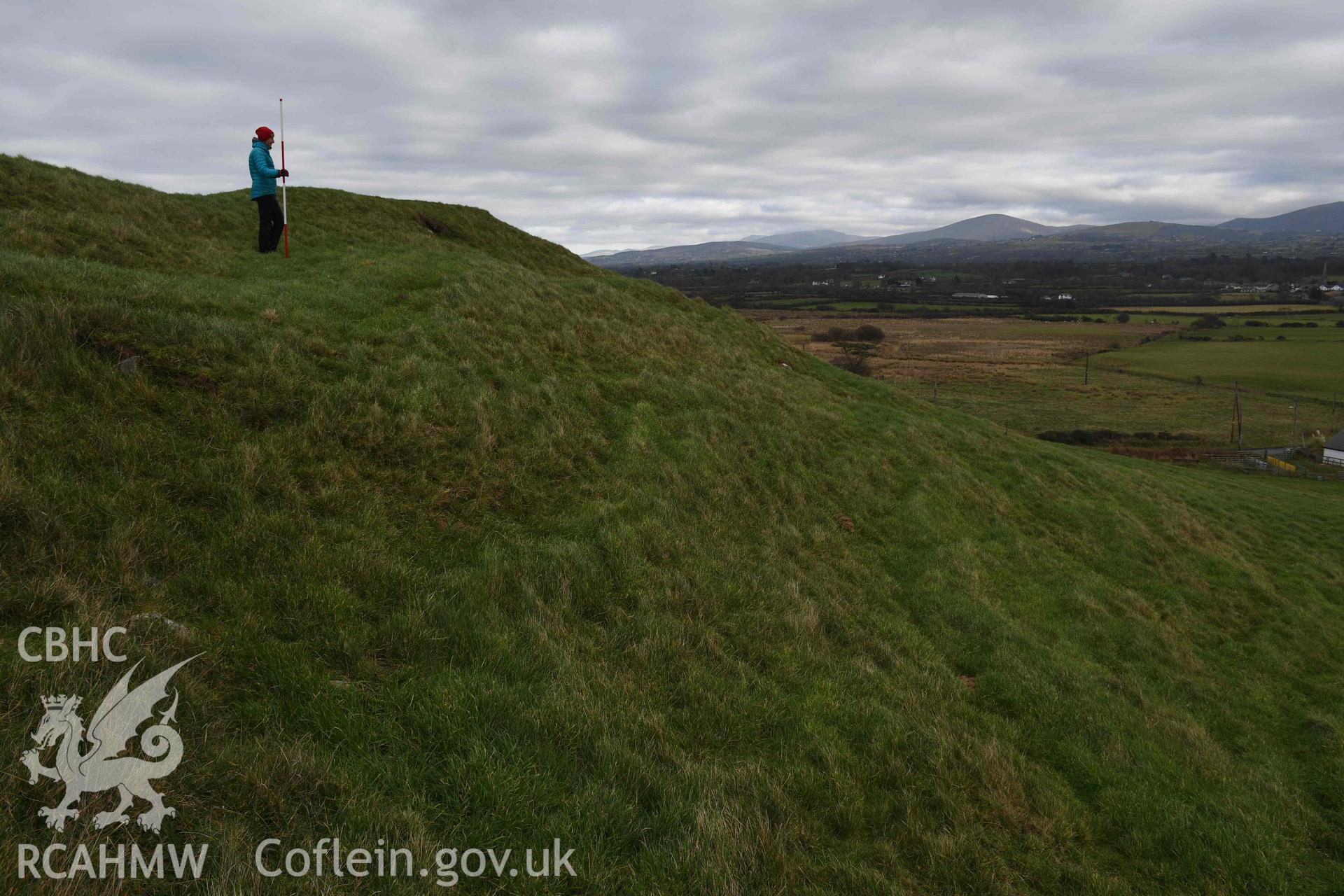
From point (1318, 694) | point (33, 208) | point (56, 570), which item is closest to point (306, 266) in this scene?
point (33, 208)

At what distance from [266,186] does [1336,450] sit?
8146 centimetres

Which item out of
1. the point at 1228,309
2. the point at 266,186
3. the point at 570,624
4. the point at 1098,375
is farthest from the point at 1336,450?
the point at 1228,309

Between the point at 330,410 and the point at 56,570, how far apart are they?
13.7 ft

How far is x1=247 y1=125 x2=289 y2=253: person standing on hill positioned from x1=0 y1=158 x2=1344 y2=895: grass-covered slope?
121 inches

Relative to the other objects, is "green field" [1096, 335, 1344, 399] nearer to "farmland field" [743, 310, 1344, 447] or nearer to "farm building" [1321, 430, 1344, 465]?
"farmland field" [743, 310, 1344, 447]

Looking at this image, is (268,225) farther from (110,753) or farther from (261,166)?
(110,753)

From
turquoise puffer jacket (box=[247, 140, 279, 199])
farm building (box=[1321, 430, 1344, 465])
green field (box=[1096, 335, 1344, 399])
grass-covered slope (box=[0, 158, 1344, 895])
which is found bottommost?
farm building (box=[1321, 430, 1344, 465])

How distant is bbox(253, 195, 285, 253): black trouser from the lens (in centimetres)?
1842

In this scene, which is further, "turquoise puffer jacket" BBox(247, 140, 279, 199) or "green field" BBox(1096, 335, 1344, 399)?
"green field" BBox(1096, 335, 1344, 399)

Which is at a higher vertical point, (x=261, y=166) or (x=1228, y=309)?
(x=1228, y=309)

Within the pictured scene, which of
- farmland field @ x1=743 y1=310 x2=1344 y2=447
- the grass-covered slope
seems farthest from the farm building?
the grass-covered slope

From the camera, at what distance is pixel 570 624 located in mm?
7039

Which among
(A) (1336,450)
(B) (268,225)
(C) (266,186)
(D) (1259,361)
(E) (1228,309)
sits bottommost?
(A) (1336,450)

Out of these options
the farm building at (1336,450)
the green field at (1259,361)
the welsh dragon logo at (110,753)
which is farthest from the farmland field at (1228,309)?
the welsh dragon logo at (110,753)
